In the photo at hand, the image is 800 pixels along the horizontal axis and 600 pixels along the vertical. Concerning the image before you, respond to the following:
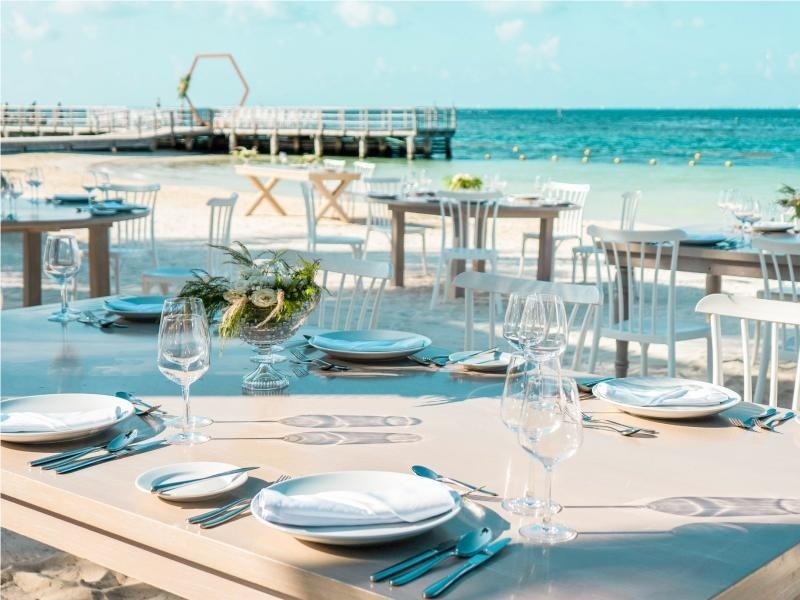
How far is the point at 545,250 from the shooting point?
7.98 m

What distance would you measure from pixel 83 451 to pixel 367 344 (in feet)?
2.75

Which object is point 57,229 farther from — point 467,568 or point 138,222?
point 467,568

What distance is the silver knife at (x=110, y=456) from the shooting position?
152 centimetres

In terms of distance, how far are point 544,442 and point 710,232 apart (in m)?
4.02

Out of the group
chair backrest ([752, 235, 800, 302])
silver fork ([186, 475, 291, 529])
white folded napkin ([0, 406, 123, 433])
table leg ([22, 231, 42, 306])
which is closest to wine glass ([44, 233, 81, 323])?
white folded napkin ([0, 406, 123, 433])

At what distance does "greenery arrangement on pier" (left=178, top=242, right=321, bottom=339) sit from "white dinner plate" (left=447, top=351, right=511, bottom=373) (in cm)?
40

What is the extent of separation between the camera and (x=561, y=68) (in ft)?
153

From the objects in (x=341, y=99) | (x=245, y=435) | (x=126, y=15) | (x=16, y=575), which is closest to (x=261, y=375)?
(x=245, y=435)

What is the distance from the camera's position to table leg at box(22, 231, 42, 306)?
219 inches

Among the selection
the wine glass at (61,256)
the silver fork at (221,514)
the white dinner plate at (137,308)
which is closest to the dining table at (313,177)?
the white dinner plate at (137,308)

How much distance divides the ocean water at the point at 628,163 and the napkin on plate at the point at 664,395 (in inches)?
141

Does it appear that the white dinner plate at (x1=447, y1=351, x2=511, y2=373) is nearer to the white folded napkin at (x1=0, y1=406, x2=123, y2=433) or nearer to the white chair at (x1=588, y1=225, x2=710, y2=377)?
the white folded napkin at (x1=0, y1=406, x2=123, y2=433)

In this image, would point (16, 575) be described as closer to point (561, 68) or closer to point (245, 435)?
point (245, 435)

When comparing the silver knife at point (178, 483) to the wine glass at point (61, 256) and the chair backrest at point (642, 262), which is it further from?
the chair backrest at point (642, 262)
